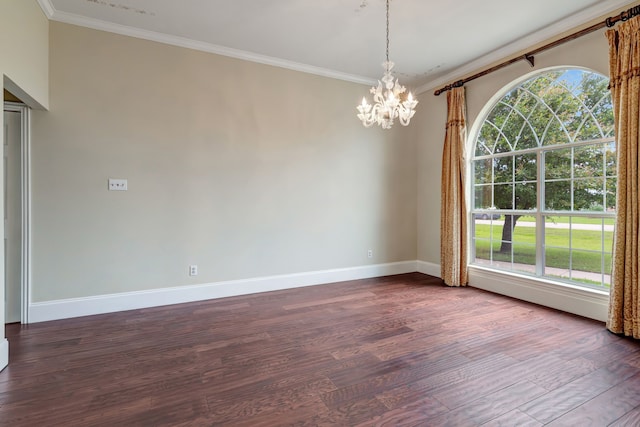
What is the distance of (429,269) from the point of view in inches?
204

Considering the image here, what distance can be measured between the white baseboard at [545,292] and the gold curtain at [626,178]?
305 mm

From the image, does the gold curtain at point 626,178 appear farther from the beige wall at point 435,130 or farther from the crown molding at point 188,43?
the crown molding at point 188,43

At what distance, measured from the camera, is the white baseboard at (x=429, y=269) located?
5.02 m

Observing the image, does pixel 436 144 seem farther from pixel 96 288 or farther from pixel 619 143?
pixel 96 288

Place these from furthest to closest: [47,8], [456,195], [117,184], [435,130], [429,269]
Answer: [429,269] → [435,130] → [456,195] → [117,184] → [47,8]

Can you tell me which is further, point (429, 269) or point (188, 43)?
point (429, 269)

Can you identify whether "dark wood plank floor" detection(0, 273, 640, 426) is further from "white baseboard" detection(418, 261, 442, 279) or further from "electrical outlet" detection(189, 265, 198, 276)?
"white baseboard" detection(418, 261, 442, 279)

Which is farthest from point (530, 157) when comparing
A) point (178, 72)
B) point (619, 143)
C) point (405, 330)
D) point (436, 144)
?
point (178, 72)

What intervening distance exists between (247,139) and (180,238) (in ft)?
5.01

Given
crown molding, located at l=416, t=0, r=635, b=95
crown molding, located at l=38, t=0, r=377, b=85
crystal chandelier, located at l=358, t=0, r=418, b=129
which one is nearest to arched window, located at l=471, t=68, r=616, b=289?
crown molding, located at l=416, t=0, r=635, b=95

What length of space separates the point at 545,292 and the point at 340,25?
387 cm

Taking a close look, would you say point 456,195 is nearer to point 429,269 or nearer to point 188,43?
point 429,269

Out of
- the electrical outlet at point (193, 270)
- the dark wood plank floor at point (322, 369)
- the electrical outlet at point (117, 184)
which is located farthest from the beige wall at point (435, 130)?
the electrical outlet at point (117, 184)

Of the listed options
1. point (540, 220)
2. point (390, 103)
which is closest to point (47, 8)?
point (390, 103)
